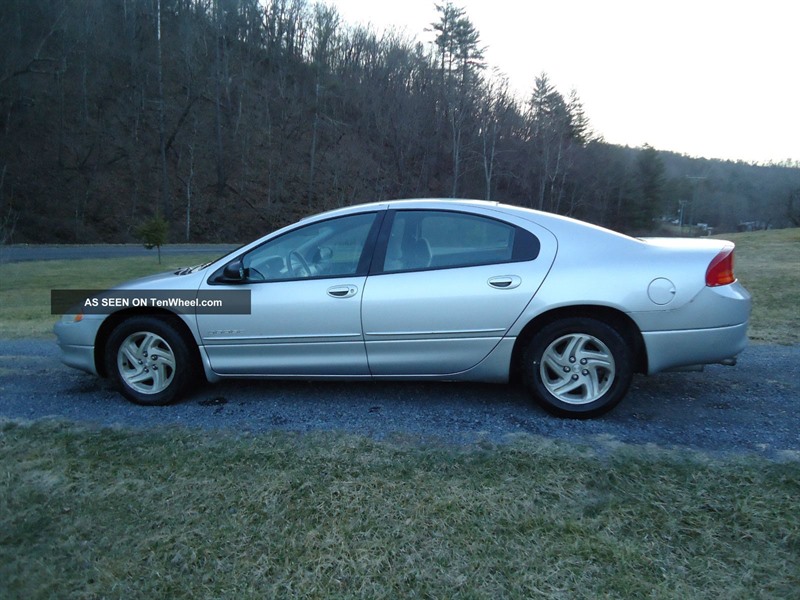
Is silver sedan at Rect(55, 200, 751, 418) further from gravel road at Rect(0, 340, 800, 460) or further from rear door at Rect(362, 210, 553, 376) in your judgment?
gravel road at Rect(0, 340, 800, 460)

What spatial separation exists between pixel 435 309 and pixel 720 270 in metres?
1.91

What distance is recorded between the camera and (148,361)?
4.46m

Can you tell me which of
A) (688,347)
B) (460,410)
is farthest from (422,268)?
(688,347)

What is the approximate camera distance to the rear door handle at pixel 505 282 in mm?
3965

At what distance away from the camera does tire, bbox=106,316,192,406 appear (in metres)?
4.37

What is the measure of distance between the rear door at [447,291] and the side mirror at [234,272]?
37.2 inches

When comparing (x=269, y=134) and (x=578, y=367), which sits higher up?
(x=269, y=134)

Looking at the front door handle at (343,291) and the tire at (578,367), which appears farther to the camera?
the front door handle at (343,291)

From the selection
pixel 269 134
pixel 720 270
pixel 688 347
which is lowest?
pixel 688 347

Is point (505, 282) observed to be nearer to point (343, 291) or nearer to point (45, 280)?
point (343, 291)

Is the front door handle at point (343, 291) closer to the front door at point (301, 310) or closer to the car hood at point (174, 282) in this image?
the front door at point (301, 310)

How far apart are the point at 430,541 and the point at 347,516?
425 mm

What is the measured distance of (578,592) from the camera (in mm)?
2268

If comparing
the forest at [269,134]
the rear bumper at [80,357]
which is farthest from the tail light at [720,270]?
the forest at [269,134]
